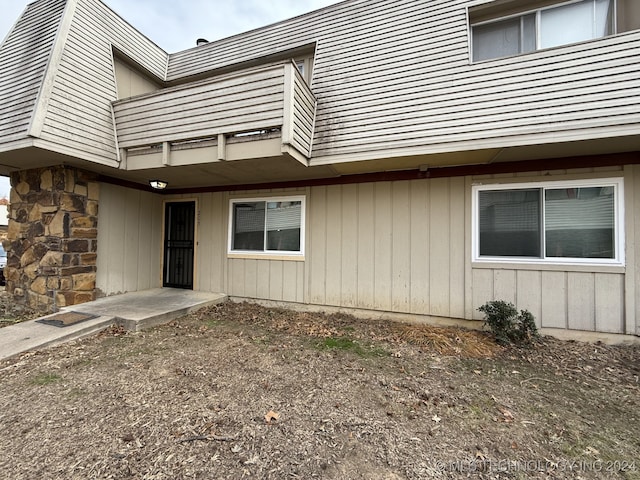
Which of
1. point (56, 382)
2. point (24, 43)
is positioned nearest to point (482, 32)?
point (56, 382)

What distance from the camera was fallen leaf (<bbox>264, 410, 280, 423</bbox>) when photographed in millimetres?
2334

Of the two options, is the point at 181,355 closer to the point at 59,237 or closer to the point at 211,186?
the point at 59,237

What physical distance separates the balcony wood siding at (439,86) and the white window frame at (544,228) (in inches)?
32.3

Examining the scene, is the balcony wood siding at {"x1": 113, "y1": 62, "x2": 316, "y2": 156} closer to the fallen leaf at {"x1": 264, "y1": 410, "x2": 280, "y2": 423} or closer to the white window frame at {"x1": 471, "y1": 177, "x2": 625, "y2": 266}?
the white window frame at {"x1": 471, "y1": 177, "x2": 625, "y2": 266}

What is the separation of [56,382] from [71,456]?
1.38m

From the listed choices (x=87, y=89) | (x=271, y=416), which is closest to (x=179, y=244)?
(x=87, y=89)

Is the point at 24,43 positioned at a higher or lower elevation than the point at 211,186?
higher

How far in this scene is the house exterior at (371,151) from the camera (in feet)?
12.5

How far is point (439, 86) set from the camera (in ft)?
13.5

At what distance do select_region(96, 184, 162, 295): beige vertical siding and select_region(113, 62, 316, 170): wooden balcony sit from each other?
4.17 feet

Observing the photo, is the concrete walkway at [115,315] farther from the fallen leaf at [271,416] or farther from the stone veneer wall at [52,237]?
the fallen leaf at [271,416]

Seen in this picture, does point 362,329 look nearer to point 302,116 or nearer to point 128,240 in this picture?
point 302,116

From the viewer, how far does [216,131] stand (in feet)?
14.3

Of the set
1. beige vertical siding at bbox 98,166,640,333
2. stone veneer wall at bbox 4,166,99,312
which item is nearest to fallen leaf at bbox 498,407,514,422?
beige vertical siding at bbox 98,166,640,333
